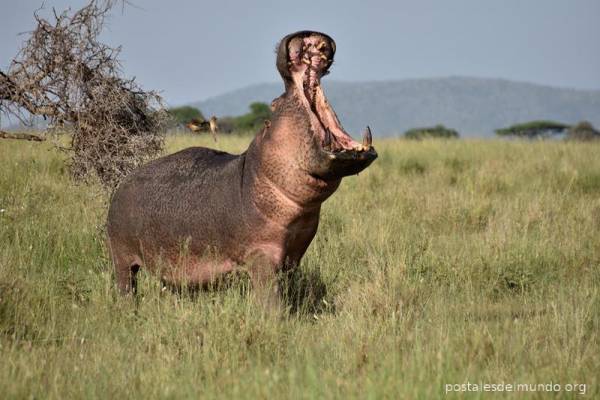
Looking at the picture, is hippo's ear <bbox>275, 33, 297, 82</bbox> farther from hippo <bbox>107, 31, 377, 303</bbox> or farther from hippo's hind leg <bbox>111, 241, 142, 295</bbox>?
hippo's hind leg <bbox>111, 241, 142, 295</bbox>

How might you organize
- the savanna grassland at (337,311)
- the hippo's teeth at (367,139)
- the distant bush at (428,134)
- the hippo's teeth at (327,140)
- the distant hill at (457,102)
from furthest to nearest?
1. the distant hill at (457,102)
2. the distant bush at (428,134)
3. the hippo's teeth at (327,140)
4. the hippo's teeth at (367,139)
5. the savanna grassland at (337,311)

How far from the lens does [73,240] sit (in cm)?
738

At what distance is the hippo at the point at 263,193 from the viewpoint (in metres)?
4.59

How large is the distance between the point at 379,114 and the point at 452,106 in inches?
510

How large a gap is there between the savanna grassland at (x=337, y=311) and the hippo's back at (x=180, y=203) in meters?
0.30

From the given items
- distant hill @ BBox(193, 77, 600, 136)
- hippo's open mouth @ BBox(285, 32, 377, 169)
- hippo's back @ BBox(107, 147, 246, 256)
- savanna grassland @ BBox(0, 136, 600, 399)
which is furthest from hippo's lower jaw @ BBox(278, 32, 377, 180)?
distant hill @ BBox(193, 77, 600, 136)

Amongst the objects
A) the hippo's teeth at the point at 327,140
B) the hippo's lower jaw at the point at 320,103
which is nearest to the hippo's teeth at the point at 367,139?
the hippo's lower jaw at the point at 320,103

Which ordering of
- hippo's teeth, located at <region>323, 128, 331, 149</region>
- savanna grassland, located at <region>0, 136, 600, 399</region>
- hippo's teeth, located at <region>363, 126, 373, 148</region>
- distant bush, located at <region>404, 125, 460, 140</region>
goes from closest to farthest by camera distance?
savanna grassland, located at <region>0, 136, 600, 399</region>, hippo's teeth, located at <region>363, 126, 373, 148</region>, hippo's teeth, located at <region>323, 128, 331, 149</region>, distant bush, located at <region>404, 125, 460, 140</region>

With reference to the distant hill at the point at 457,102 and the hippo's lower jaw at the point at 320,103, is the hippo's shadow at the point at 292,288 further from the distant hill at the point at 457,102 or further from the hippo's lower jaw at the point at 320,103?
the distant hill at the point at 457,102

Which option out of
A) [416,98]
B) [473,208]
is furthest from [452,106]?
[473,208]

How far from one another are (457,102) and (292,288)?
411 ft

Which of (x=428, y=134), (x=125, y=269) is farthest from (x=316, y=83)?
(x=428, y=134)

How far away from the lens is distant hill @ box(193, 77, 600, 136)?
403 feet

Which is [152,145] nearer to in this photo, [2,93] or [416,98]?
[2,93]
